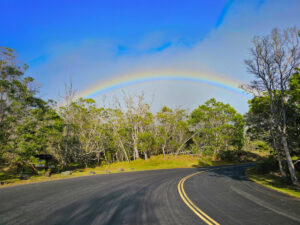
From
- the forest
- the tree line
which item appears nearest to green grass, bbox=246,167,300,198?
the forest

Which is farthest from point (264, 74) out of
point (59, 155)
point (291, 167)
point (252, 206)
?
point (59, 155)

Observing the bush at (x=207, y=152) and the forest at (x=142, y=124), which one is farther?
the bush at (x=207, y=152)

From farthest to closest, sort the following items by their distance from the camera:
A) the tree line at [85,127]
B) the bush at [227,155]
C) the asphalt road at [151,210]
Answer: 1. the bush at [227,155]
2. the tree line at [85,127]
3. the asphalt road at [151,210]

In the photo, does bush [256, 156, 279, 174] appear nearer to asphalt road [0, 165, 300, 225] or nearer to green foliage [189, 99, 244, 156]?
asphalt road [0, 165, 300, 225]

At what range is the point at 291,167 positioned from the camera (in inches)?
486

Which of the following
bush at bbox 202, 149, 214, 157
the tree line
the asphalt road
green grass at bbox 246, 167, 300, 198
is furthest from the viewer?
bush at bbox 202, 149, 214, 157

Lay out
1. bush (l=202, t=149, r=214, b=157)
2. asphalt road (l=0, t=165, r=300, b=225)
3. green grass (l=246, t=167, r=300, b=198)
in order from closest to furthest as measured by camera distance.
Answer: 1. asphalt road (l=0, t=165, r=300, b=225)
2. green grass (l=246, t=167, r=300, b=198)
3. bush (l=202, t=149, r=214, b=157)

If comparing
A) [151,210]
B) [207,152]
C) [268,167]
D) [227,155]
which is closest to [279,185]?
[268,167]

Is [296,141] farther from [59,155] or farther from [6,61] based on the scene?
[59,155]

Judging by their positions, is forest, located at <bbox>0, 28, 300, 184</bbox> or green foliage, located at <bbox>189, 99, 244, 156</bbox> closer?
forest, located at <bbox>0, 28, 300, 184</bbox>

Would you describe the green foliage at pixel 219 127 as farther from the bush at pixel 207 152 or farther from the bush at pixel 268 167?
the bush at pixel 268 167

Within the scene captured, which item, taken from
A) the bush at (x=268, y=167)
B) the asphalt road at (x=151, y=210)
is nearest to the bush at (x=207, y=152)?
the bush at (x=268, y=167)

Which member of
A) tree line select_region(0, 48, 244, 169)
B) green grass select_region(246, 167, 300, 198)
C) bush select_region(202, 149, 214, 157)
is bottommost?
green grass select_region(246, 167, 300, 198)

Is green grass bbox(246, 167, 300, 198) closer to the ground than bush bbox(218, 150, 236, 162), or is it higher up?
closer to the ground
